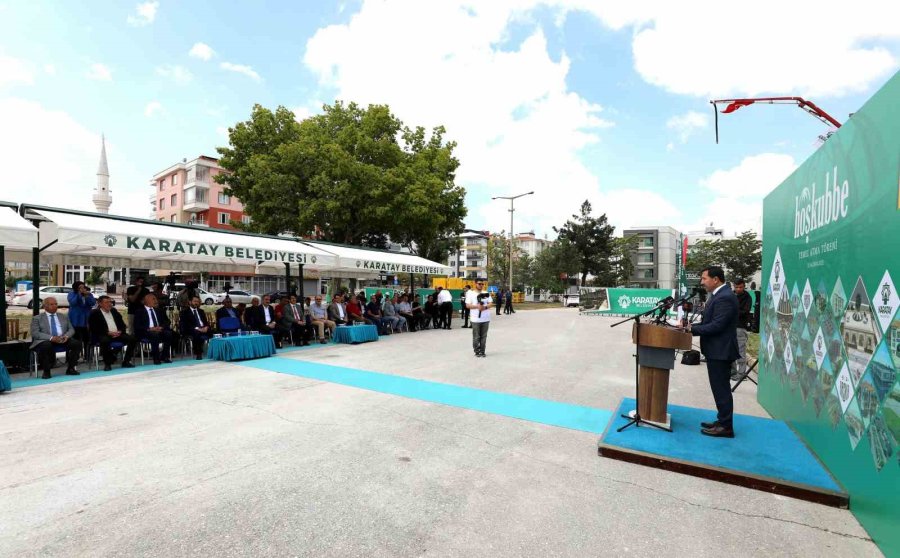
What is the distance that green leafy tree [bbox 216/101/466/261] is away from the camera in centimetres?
2038

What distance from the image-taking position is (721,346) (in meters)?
4.53

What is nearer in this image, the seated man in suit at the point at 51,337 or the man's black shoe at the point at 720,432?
the man's black shoe at the point at 720,432

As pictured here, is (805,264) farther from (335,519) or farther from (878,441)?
(335,519)

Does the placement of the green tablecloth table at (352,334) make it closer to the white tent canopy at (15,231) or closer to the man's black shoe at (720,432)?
the white tent canopy at (15,231)

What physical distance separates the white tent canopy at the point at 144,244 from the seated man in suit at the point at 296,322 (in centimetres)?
134

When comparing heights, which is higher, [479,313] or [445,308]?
[479,313]

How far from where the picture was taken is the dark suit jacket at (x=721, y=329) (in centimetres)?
451

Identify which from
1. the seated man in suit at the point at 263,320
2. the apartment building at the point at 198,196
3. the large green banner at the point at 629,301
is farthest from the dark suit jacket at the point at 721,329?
the apartment building at the point at 198,196

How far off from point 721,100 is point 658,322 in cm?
1239

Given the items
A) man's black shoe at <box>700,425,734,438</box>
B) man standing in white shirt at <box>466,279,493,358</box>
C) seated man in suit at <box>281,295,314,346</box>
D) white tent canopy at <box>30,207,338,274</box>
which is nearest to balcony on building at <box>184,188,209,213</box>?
white tent canopy at <box>30,207,338,274</box>

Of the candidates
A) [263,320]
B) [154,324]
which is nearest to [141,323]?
[154,324]

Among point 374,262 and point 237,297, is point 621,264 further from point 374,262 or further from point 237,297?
point 374,262

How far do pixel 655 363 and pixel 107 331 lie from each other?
9795 mm

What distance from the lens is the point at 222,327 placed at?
415 inches
